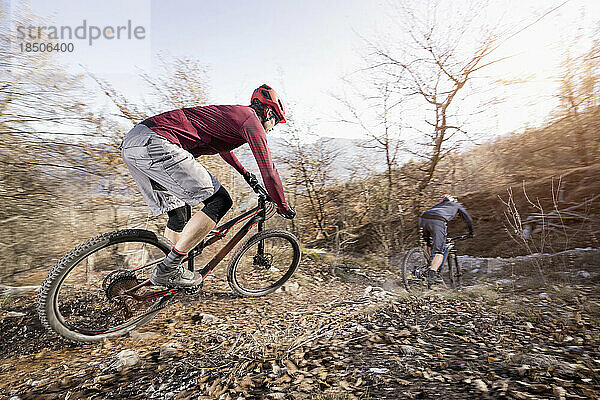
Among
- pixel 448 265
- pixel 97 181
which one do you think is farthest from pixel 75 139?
pixel 448 265

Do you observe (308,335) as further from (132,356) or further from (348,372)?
(132,356)

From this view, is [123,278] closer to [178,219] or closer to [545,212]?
[178,219]

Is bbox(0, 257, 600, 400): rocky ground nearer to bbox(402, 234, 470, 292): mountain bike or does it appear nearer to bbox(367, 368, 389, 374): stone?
bbox(367, 368, 389, 374): stone

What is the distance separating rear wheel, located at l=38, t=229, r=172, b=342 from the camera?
2.11m

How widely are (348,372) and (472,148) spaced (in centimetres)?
475

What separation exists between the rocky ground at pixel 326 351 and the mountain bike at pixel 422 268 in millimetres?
831

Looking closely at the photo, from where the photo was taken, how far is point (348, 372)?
69.3 inches

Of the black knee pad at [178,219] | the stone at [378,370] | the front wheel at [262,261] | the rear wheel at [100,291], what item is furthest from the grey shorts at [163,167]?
the stone at [378,370]

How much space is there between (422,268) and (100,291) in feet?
12.2

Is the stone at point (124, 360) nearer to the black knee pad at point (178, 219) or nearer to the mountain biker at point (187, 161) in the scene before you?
the mountain biker at point (187, 161)

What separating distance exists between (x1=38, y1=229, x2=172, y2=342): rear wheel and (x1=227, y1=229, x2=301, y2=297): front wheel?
785mm

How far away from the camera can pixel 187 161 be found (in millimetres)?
2164

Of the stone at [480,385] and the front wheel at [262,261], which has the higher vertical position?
the front wheel at [262,261]

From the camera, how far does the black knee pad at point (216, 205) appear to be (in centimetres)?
229
